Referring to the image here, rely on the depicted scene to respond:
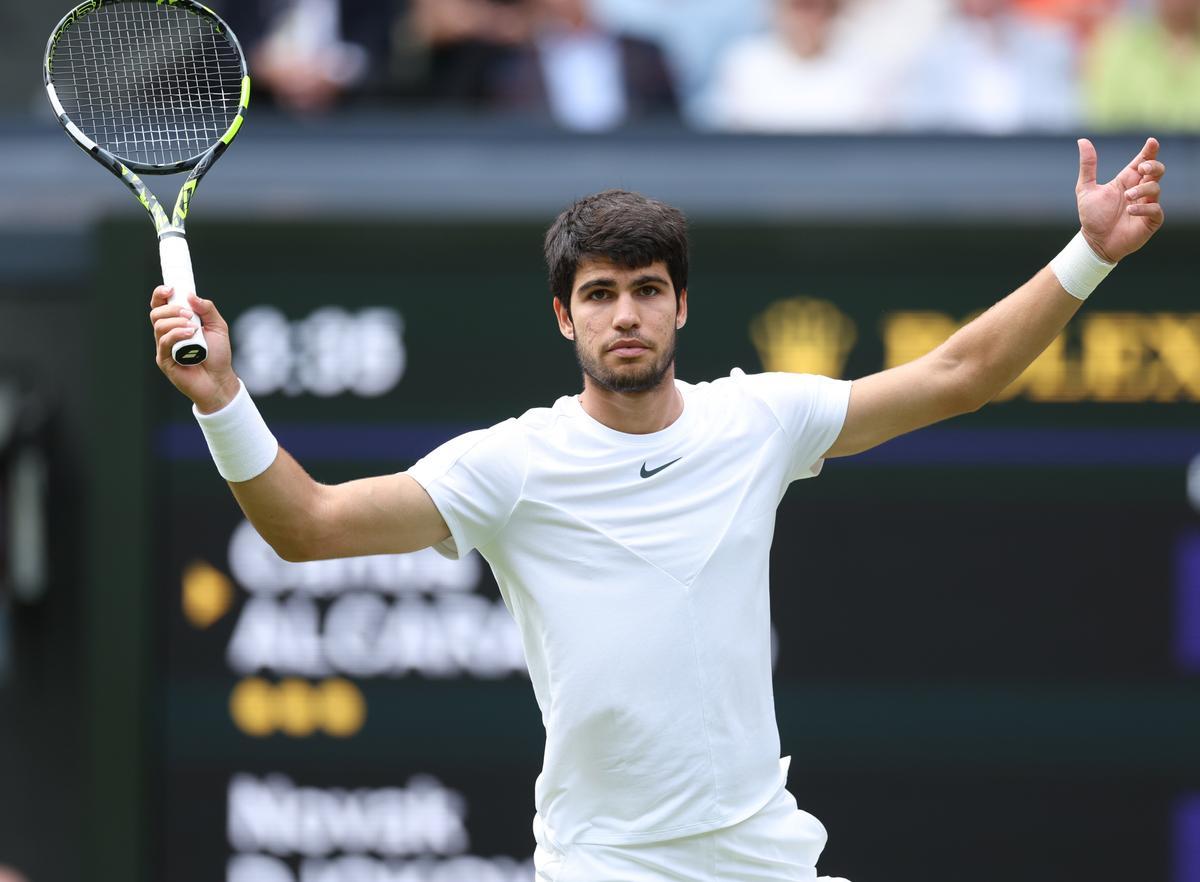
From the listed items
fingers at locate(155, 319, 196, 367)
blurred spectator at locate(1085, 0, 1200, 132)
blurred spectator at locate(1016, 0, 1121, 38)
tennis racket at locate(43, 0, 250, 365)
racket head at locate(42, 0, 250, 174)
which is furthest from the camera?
blurred spectator at locate(1016, 0, 1121, 38)

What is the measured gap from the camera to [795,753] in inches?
247

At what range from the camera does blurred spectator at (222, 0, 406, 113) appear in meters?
7.56

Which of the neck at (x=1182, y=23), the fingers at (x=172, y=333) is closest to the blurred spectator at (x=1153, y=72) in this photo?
the neck at (x=1182, y=23)

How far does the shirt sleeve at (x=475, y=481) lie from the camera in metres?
3.42

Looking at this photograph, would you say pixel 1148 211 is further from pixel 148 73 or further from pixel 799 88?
pixel 799 88

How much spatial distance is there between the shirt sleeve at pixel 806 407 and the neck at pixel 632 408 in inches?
7.3

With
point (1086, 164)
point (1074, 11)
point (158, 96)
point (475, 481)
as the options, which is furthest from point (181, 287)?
point (1074, 11)

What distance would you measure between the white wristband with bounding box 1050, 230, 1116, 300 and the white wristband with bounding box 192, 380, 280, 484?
1370 millimetres

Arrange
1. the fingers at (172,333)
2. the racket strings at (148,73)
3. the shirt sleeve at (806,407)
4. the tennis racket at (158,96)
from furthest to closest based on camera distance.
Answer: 1. the racket strings at (148,73)
2. the shirt sleeve at (806,407)
3. the tennis racket at (158,96)
4. the fingers at (172,333)

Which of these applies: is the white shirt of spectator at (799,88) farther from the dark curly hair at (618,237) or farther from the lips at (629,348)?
the lips at (629,348)

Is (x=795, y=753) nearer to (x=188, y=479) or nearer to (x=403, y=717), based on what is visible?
(x=403, y=717)

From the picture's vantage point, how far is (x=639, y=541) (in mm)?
3463

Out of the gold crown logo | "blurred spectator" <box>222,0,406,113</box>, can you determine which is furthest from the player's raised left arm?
"blurred spectator" <box>222,0,406,113</box>

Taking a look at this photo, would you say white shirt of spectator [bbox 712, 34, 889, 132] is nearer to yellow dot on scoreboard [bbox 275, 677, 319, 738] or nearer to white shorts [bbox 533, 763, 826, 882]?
yellow dot on scoreboard [bbox 275, 677, 319, 738]
